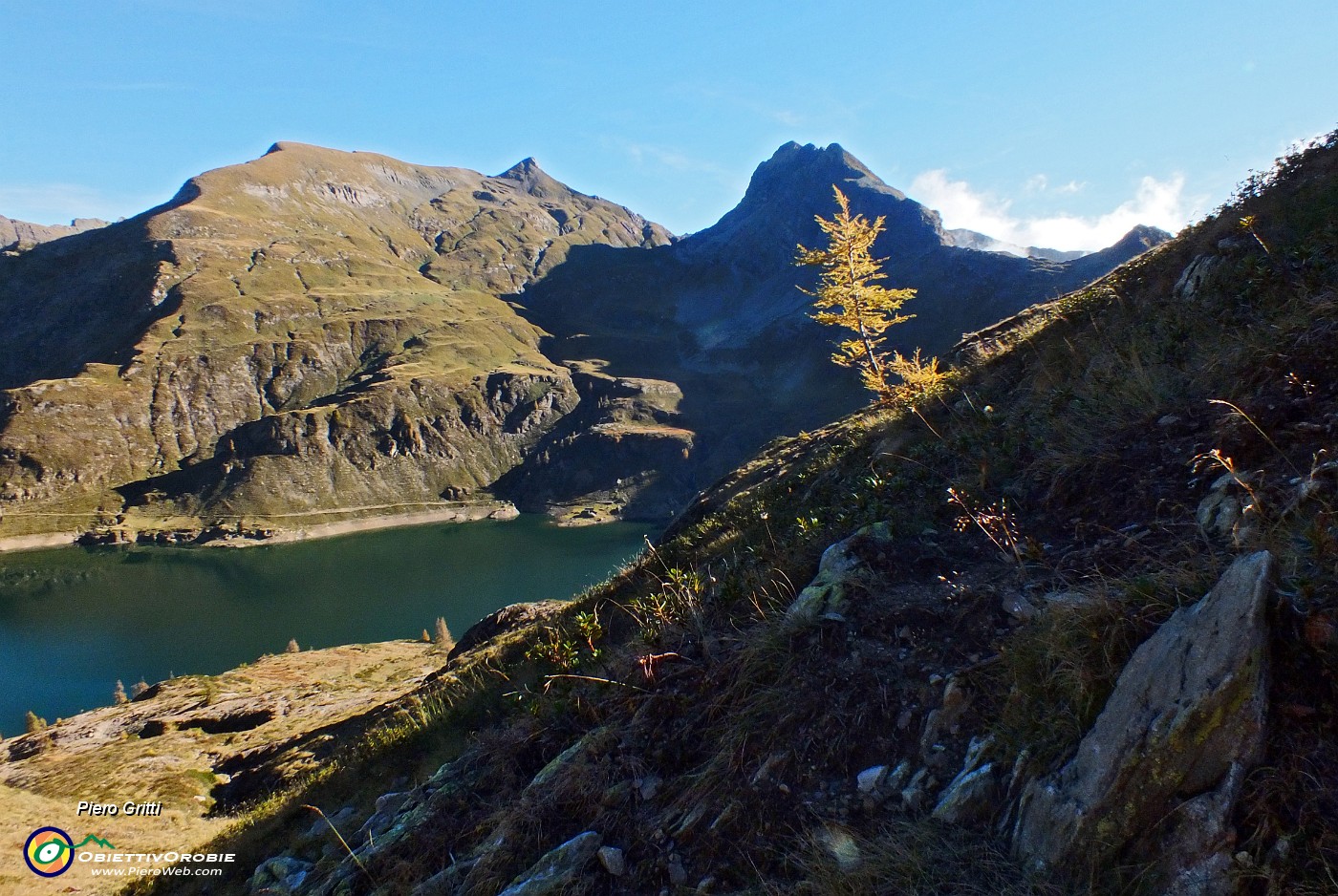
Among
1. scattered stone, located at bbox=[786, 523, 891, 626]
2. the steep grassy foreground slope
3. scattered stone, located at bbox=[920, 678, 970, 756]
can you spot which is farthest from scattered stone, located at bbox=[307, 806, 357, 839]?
scattered stone, located at bbox=[920, 678, 970, 756]

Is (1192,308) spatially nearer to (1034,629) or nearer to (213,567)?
(1034,629)

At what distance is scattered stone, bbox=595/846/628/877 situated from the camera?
15.4 feet

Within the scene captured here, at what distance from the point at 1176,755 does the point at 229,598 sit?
179m

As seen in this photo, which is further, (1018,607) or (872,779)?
(1018,607)

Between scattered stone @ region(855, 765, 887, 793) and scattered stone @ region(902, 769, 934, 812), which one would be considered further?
scattered stone @ region(855, 765, 887, 793)

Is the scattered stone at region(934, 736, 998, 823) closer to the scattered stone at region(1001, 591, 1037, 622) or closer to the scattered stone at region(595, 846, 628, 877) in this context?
the scattered stone at region(1001, 591, 1037, 622)

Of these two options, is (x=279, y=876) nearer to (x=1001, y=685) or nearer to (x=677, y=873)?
(x=677, y=873)

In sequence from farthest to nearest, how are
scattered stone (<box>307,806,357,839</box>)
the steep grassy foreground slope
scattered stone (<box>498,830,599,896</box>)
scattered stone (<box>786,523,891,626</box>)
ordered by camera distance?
1. scattered stone (<box>307,806,357,839</box>)
2. scattered stone (<box>786,523,891,626</box>)
3. scattered stone (<box>498,830,599,896</box>)
4. the steep grassy foreground slope

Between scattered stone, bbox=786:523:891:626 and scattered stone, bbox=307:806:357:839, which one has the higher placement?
scattered stone, bbox=786:523:891:626

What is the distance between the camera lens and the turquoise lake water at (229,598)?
10862cm

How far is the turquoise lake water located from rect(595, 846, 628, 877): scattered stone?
91.1 m

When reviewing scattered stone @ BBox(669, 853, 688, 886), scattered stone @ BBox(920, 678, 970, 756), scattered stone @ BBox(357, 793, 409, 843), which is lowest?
scattered stone @ BBox(357, 793, 409, 843)

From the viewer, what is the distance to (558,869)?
4953 mm

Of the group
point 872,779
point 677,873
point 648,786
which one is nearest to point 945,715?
point 872,779
